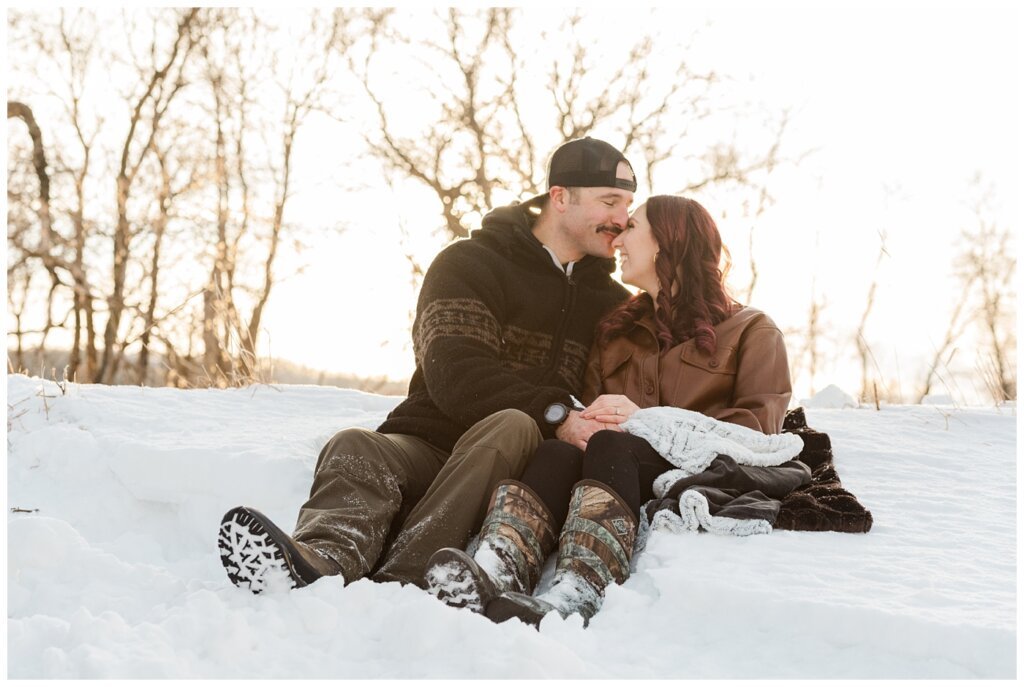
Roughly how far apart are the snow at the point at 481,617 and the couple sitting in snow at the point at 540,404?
15 centimetres

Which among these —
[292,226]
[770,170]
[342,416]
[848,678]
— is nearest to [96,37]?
[292,226]

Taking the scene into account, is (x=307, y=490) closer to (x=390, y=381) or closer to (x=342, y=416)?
(x=342, y=416)

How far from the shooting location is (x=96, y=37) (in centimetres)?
1384

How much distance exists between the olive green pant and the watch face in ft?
0.47

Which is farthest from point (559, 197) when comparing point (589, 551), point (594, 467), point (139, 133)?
point (139, 133)

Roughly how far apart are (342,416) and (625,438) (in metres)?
2.41

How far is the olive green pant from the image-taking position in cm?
263

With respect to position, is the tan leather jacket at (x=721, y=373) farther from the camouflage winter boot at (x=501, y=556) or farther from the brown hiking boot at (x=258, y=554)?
the brown hiking boot at (x=258, y=554)

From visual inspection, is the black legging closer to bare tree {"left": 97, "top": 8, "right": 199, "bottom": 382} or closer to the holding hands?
the holding hands

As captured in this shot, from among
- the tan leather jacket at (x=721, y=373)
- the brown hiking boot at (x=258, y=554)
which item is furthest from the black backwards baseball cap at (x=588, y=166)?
the brown hiking boot at (x=258, y=554)

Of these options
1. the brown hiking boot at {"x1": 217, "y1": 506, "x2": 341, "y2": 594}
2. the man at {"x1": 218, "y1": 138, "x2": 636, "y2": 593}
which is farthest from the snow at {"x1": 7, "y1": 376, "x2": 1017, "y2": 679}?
the man at {"x1": 218, "y1": 138, "x2": 636, "y2": 593}

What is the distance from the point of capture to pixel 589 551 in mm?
2541

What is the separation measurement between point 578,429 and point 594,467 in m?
0.31

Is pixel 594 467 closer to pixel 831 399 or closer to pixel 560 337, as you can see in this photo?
pixel 560 337
